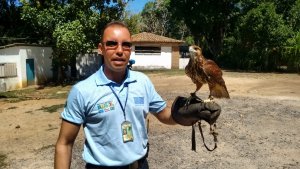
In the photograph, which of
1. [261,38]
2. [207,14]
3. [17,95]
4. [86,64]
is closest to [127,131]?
[17,95]

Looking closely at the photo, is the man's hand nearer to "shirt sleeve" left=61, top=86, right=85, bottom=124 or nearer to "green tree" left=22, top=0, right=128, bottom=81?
"shirt sleeve" left=61, top=86, right=85, bottom=124

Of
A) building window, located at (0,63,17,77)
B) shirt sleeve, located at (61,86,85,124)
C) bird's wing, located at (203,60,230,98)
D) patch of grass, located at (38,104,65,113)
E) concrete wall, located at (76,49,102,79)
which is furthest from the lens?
concrete wall, located at (76,49,102,79)

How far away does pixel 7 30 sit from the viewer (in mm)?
25875

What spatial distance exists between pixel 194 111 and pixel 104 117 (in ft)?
2.75

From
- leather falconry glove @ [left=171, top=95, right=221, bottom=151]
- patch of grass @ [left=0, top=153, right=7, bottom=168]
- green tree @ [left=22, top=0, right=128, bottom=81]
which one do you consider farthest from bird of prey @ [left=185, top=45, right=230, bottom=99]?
green tree @ [left=22, top=0, right=128, bottom=81]

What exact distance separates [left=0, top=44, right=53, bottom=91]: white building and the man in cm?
1995

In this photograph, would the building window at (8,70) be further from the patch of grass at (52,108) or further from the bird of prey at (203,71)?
the bird of prey at (203,71)

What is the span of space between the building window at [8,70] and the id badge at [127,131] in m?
20.1

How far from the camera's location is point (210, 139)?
899cm

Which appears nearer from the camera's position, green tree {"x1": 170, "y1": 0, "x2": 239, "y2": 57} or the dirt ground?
the dirt ground

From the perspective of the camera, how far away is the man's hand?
3.19 m

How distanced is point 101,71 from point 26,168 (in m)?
5.19

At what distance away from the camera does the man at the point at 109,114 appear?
9.24 feet

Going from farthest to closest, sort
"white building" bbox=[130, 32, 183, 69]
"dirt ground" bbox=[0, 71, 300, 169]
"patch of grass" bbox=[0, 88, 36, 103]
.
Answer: "white building" bbox=[130, 32, 183, 69] → "patch of grass" bbox=[0, 88, 36, 103] → "dirt ground" bbox=[0, 71, 300, 169]
